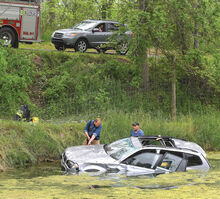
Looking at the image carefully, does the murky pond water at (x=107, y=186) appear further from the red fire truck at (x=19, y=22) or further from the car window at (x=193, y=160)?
the red fire truck at (x=19, y=22)

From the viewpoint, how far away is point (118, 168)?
1315 cm

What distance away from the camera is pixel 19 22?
2453cm

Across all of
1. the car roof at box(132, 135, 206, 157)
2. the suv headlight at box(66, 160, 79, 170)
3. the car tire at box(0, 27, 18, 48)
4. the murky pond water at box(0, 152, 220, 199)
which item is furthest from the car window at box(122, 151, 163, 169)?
the car tire at box(0, 27, 18, 48)

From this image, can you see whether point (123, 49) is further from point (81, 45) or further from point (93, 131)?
point (93, 131)

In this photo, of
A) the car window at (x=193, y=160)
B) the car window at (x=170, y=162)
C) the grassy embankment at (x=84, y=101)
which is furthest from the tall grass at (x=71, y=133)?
the car window at (x=193, y=160)

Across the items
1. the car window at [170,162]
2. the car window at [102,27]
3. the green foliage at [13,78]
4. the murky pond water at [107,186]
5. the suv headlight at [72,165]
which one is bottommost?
the murky pond water at [107,186]

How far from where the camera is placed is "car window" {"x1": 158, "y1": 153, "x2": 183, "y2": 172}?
44.3ft

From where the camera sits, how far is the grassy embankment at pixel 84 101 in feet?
54.9

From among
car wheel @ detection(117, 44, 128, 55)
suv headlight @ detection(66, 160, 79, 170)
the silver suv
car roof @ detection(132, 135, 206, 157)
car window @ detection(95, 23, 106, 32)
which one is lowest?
suv headlight @ detection(66, 160, 79, 170)

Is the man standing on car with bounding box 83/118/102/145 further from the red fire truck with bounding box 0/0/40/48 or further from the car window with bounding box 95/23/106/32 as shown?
the car window with bounding box 95/23/106/32

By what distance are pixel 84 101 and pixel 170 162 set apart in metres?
9.77

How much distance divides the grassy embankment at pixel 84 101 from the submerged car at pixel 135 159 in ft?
8.91

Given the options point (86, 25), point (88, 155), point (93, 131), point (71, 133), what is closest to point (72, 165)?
point (88, 155)

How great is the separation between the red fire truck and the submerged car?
11799mm
